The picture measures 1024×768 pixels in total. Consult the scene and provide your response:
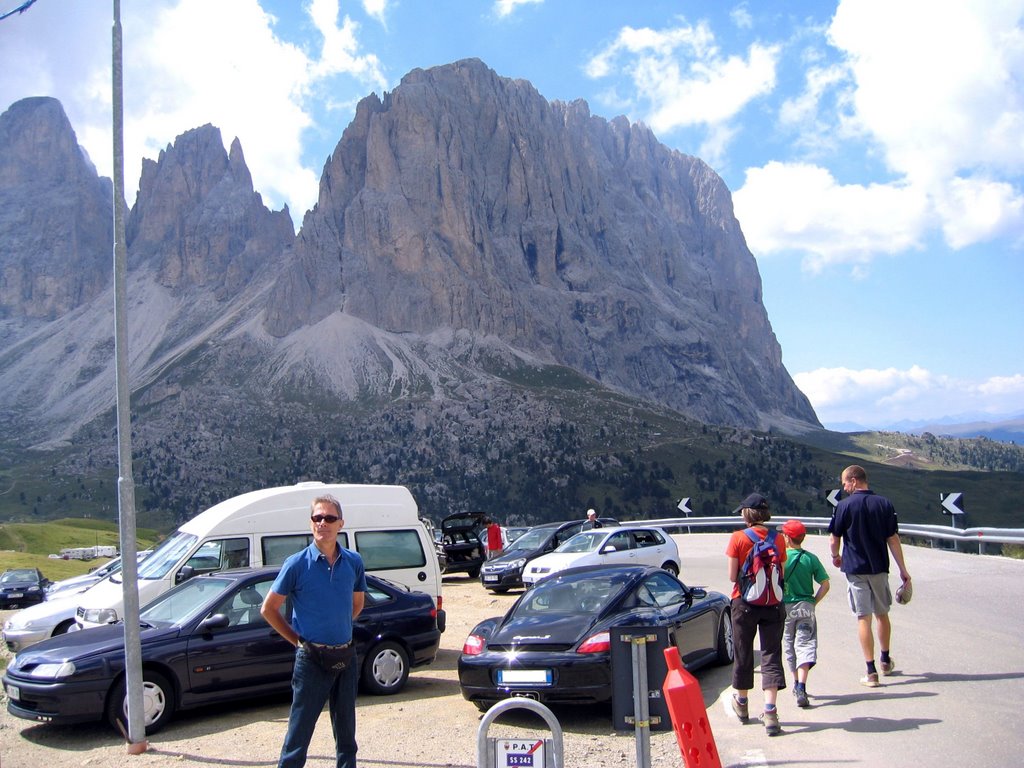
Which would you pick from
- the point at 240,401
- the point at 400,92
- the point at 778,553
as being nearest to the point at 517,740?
the point at 778,553

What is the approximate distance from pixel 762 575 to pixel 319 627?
3812 mm

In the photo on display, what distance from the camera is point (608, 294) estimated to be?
183500mm

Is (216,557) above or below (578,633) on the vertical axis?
above

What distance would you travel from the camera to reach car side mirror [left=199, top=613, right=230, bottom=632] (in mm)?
9148

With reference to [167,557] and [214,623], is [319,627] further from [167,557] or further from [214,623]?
[167,557]

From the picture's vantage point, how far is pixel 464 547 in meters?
26.0

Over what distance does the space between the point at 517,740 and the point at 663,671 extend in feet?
3.42

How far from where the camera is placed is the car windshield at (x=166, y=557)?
12711mm

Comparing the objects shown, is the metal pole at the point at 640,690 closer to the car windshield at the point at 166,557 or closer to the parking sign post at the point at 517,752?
the parking sign post at the point at 517,752

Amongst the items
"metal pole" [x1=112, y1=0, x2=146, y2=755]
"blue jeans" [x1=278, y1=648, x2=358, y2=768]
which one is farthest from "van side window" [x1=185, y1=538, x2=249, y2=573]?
"blue jeans" [x1=278, y1=648, x2=358, y2=768]

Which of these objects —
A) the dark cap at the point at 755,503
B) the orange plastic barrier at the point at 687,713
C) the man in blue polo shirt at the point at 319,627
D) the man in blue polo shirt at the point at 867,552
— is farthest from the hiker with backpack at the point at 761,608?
the man in blue polo shirt at the point at 319,627

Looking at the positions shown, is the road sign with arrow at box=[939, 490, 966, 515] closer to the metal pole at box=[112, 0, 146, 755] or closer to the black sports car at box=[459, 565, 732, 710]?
the black sports car at box=[459, 565, 732, 710]

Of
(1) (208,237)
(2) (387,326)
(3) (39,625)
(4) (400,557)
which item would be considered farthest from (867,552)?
(1) (208,237)

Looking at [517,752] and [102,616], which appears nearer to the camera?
[517,752]
